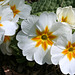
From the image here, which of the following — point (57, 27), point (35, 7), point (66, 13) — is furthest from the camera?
point (35, 7)

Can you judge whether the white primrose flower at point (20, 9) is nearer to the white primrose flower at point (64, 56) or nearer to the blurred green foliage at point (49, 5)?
the blurred green foliage at point (49, 5)

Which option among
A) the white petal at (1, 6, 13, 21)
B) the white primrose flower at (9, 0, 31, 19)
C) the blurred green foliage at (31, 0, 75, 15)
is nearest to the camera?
the white petal at (1, 6, 13, 21)

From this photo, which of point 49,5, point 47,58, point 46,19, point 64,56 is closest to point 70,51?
point 64,56

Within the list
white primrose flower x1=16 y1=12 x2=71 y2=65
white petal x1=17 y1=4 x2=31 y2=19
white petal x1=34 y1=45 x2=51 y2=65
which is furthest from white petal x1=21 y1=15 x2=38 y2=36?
white petal x1=17 y1=4 x2=31 y2=19

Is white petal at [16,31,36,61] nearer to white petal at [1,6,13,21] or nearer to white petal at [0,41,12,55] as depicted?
white petal at [1,6,13,21]

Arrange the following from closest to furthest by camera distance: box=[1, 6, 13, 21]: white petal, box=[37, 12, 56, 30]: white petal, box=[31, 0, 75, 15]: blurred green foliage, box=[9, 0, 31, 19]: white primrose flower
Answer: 1. box=[37, 12, 56, 30]: white petal
2. box=[1, 6, 13, 21]: white petal
3. box=[9, 0, 31, 19]: white primrose flower
4. box=[31, 0, 75, 15]: blurred green foliage

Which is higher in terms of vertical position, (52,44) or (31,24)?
(31,24)

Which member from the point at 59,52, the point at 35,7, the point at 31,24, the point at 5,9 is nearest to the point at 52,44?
the point at 59,52

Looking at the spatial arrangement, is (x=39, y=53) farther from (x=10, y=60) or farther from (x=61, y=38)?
(x=10, y=60)
